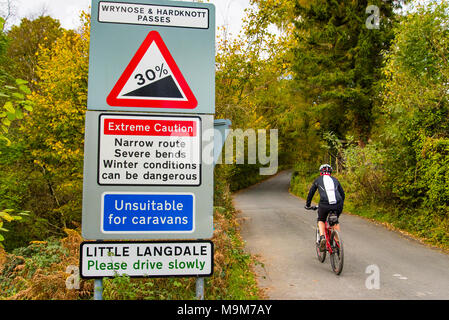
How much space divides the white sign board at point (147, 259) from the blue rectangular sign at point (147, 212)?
11cm

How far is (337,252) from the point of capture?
6723 millimetres

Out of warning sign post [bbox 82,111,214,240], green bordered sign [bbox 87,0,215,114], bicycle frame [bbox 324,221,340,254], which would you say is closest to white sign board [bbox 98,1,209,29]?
green bordered sign [bbox 87,0,215,114]

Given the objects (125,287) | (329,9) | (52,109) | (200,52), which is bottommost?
(125,287)

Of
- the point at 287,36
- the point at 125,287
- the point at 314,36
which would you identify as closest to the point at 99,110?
the point at 125,287

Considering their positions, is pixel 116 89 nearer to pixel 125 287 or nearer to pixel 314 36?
pixel 125 287

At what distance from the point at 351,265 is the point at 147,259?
5.99 m

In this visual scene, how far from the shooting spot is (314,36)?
2281 cm

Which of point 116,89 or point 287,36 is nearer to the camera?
point 116,89

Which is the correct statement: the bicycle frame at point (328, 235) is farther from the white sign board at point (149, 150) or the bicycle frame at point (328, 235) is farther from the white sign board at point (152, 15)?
the white sign board at point (152, 15)

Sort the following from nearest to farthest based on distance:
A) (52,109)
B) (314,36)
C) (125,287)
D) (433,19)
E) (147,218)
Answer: (147,218) < (125,287) < (433,19) < (52,109) < (314,36)

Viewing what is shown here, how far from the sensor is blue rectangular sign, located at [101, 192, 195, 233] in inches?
94.3

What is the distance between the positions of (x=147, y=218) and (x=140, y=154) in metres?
0.43

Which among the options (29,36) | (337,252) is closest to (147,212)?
(337,252)

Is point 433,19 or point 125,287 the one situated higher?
point 433,19
